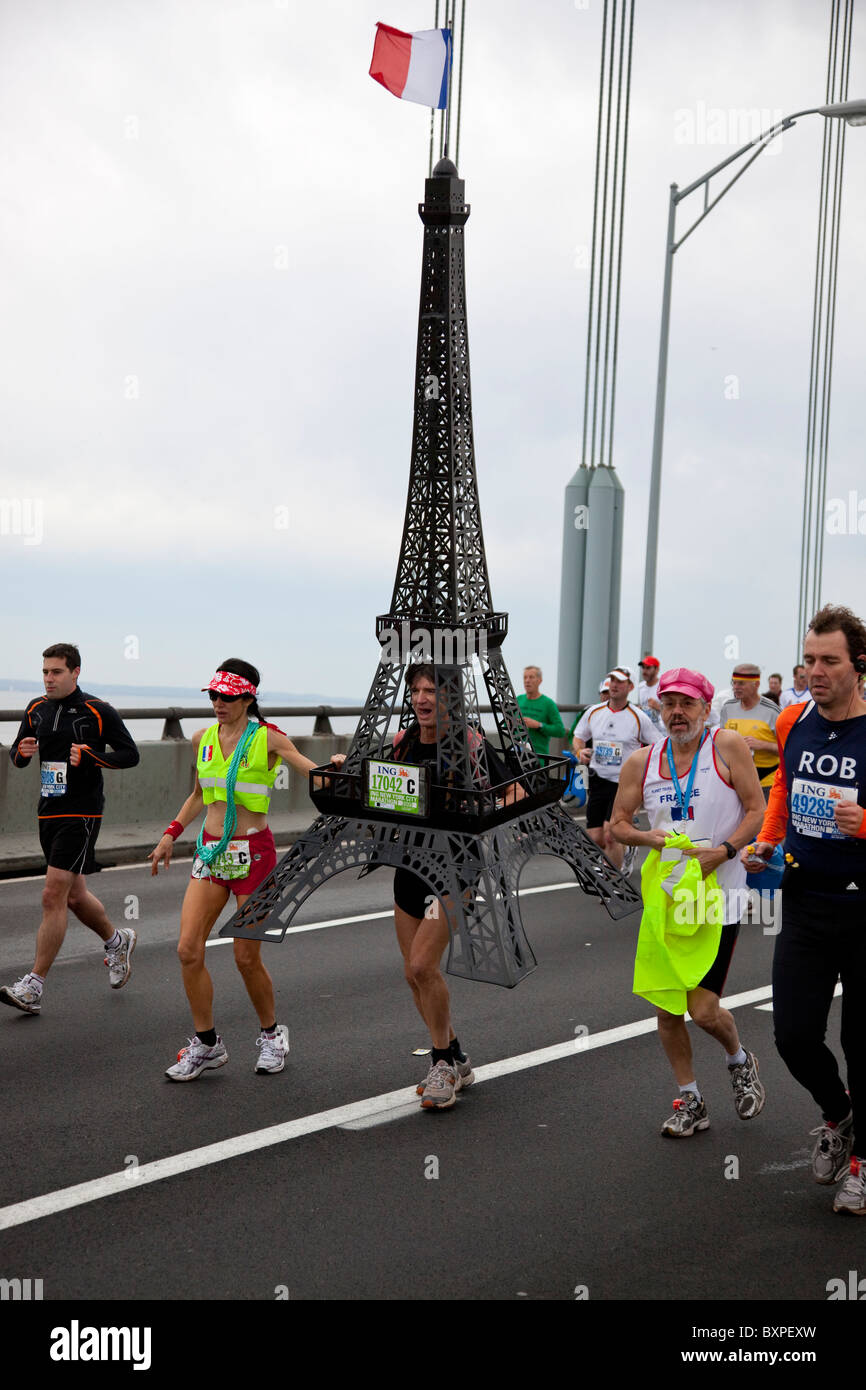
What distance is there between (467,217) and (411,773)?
391cm

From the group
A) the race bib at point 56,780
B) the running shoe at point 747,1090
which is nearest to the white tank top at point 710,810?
the running shoe at point 747,1090

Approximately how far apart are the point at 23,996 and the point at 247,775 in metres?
2.20

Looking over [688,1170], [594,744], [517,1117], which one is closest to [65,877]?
[517,1117]

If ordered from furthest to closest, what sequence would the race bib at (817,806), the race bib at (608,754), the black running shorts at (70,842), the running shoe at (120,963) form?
the race bib at (608,754) < the running shoe at (120,963) < the black running shorts at (70,842) < the race bib at (817,806)

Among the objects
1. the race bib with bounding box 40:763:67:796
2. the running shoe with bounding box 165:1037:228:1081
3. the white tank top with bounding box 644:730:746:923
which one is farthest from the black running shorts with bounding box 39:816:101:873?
the white tank top with bounding box 644:730:746:923

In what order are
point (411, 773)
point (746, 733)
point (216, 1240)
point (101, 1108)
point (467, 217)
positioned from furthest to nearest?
point (746, 733), point (467, 217), point (411, 773), point (101, 1108), point (216, 1240)

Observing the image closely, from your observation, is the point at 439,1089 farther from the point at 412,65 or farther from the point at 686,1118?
the point at 412,65

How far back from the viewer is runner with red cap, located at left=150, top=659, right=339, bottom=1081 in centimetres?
725

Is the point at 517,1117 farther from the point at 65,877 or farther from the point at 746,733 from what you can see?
the point at 746,733

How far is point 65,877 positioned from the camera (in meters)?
8.62

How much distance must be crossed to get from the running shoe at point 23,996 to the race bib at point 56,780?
1.12m

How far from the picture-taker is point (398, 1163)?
6.15m

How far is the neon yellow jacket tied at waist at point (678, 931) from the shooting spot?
20.6 ft

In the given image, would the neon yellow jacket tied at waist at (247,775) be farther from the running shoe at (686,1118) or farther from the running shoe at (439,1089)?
the running shoe at (686,1118)
